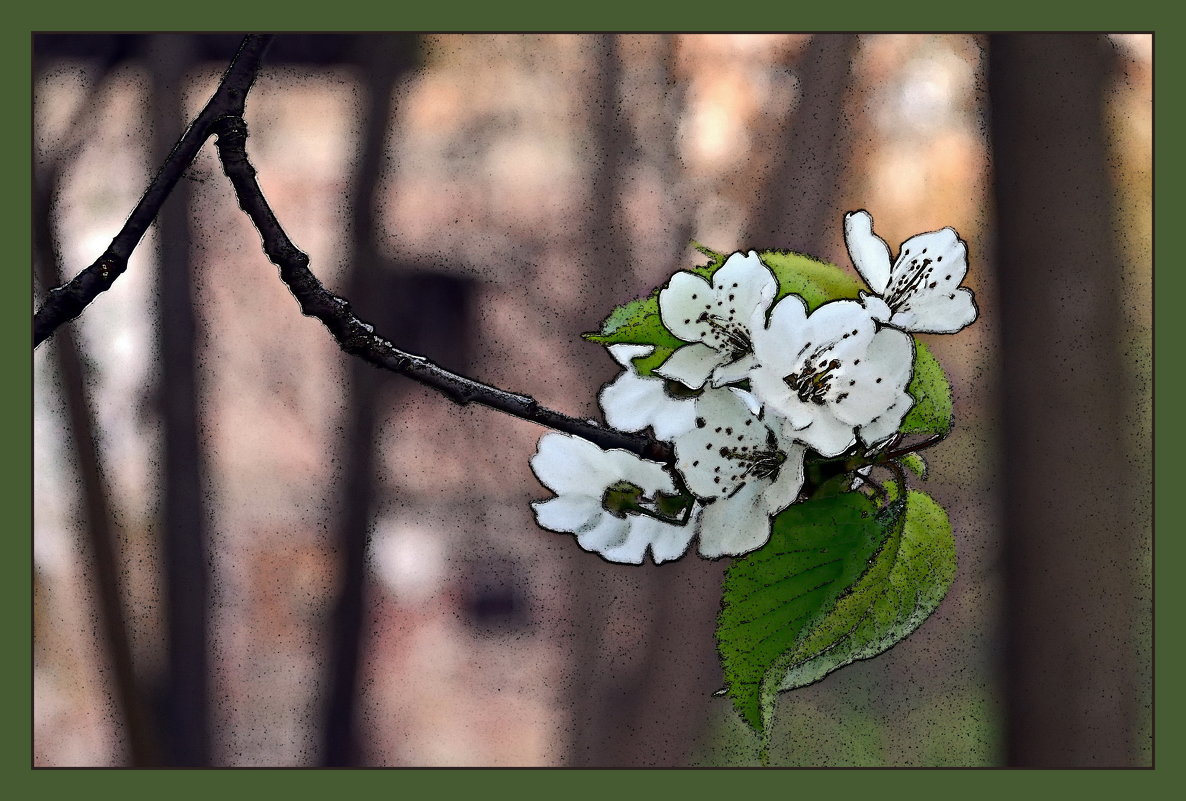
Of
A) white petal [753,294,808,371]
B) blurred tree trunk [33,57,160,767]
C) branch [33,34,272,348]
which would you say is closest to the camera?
white petal [753,294,808,371]

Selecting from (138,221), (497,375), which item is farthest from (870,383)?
(497,375)

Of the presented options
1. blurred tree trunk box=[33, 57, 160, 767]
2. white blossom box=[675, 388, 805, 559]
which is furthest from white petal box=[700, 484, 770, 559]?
blurred tree trunk box=[33, 57, 160, 767]

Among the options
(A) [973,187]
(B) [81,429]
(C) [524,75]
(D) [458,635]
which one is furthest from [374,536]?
(A) [973,187]

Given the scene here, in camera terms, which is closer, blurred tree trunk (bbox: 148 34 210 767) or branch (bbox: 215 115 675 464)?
branch (bbox: 215 115 675 464)

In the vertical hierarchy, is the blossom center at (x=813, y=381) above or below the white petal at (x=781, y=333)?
below

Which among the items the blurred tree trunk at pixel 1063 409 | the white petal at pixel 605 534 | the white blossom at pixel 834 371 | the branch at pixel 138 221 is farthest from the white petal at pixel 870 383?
the blurred tree trunk at pixel 1063 409

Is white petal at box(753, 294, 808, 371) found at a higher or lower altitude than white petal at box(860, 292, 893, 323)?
lower

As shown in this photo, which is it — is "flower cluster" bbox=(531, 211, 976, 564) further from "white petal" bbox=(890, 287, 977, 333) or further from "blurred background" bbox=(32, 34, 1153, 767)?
"blurred background" bbox=(32, 34, 1153, 767)

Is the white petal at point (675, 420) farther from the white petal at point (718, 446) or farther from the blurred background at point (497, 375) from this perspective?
the blurred background at point (497, 375)
